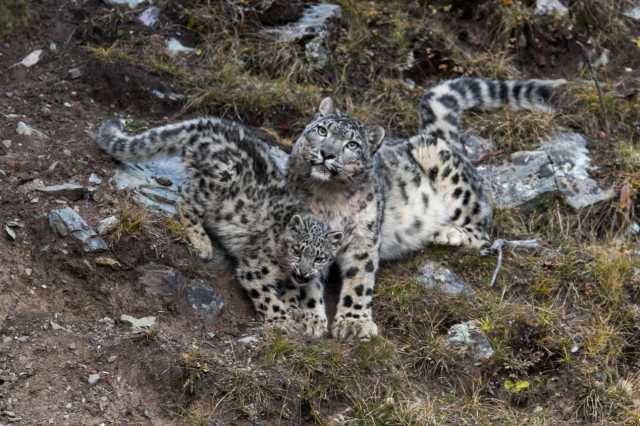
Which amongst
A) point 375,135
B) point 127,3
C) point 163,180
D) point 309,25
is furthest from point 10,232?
point 309,25

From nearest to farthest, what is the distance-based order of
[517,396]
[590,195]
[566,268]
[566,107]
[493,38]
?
1. [517,396]
2. [566,268]
3. [590,195]
4. [566,107]
5. [493,38]

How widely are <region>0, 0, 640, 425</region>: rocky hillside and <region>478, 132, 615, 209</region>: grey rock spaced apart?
2 centimetres

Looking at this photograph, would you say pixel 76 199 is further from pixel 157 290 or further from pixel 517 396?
pixel 517 396

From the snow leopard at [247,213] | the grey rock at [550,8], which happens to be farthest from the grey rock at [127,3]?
the grey rock at [550,8]

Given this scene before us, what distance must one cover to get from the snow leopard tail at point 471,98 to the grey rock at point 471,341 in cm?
277

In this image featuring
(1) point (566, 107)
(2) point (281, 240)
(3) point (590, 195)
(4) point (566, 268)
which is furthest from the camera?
(1) point (566, 107)

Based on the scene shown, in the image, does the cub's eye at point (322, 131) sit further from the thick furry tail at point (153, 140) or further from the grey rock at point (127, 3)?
the grey rock at point (127, 3)

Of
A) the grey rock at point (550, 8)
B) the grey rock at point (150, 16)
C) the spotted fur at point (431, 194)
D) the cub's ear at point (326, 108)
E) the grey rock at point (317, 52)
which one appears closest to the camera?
the cub's ear at point (326, 108)

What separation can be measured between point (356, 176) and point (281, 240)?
2.83ft

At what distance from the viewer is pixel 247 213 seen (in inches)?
358

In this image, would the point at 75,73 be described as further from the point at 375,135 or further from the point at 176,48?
the point at 375,135

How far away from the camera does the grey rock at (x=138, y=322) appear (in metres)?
7.83

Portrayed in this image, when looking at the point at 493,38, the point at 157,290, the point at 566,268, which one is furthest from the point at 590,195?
the point at 157,290

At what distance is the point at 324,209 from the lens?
8.95 m
